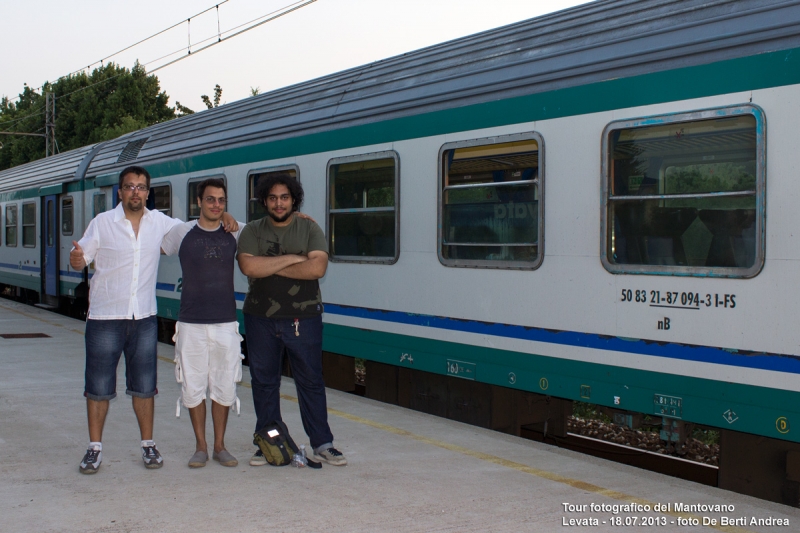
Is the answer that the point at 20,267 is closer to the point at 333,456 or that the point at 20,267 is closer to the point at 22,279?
the point at 22,279

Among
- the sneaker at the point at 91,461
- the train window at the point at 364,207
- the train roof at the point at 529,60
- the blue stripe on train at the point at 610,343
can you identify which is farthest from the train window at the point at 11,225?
the sneaker at the point at 91,461

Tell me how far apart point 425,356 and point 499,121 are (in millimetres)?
2131

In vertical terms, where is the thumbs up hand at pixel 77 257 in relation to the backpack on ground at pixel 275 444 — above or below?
above

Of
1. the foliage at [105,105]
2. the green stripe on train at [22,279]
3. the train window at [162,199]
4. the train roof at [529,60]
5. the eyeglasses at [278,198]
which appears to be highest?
the foliage at [105,105]

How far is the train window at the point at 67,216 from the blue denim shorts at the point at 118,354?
1152 centimetres

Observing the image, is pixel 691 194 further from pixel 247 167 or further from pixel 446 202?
pixel 247 167

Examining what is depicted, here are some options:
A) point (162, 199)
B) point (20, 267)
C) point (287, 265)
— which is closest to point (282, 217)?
point (287, 265)

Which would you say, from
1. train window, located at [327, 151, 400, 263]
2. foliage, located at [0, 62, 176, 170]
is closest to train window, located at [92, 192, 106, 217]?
train window, located at [327, 151, 400, 263]

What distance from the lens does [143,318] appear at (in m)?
5.40

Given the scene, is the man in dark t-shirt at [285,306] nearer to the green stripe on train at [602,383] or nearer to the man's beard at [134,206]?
the man's beard at [134,206]

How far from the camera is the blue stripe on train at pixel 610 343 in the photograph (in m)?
4.98

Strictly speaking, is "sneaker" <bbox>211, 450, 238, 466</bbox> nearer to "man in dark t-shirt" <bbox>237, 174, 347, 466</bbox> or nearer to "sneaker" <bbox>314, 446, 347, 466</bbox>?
"man in dark t-shirt" <bbox>237, 174, 347, 466</bbox>

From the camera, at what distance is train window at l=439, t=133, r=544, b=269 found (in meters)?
6.44

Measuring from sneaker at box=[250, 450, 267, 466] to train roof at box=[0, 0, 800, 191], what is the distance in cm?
329
